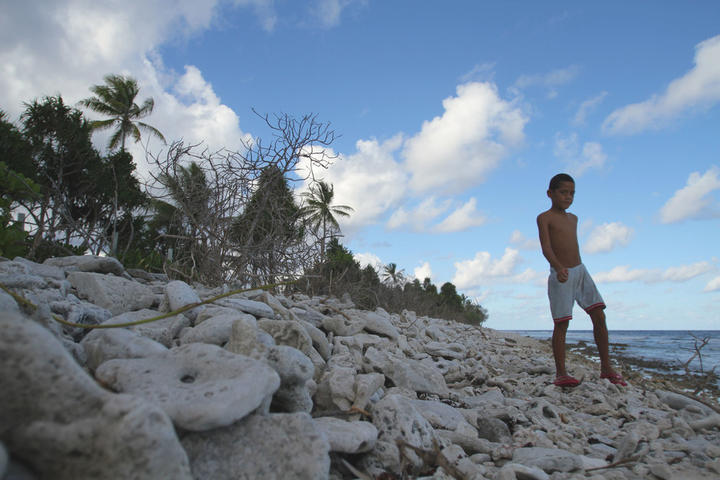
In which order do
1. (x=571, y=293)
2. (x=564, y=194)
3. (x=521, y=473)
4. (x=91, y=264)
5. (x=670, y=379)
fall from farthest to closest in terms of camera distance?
1. (x=670, y=379)
2. (x=564, y=194)
3. (x=571, y=293)
4. (x=91, y=264)
5. (x=521, y=473)

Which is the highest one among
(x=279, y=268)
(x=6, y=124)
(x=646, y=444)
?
(x=6, y=124)

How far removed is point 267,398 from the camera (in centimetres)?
154

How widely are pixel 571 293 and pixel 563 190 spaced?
985 mm

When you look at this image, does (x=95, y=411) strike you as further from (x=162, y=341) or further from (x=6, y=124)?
(x=6, y=124)

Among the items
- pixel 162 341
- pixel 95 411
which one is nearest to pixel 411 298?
pixel 162 341

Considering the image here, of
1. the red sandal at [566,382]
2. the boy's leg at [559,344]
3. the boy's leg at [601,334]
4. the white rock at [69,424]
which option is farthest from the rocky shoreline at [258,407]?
the boy's leg at [601,334]

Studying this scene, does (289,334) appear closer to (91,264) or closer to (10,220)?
(91,264)

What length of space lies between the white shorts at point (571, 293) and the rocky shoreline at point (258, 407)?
70 centimetres

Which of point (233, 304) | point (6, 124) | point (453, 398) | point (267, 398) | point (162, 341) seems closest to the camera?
point (267, 398)

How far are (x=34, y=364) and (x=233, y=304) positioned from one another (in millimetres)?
1849

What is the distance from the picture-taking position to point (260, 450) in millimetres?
1401

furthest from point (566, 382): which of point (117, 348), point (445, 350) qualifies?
point (117, 348)

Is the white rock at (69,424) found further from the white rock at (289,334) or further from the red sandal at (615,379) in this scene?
the red sandal at (615,379)

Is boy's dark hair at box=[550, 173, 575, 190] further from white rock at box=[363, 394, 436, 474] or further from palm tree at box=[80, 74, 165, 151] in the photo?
palm tree at box=[80, 74, 165, 151]
